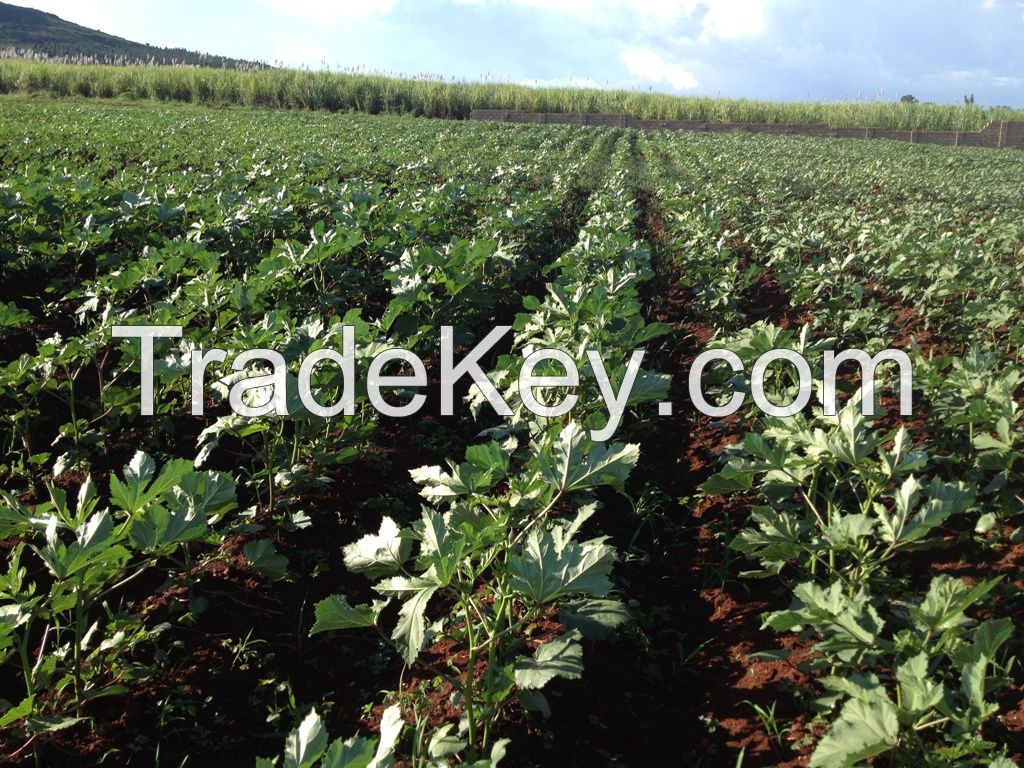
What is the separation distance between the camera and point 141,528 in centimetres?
192

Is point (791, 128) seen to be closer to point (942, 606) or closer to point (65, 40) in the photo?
point (942, 606)

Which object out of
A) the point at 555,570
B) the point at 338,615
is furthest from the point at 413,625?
the point at 555,570

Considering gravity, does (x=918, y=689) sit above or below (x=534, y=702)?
→ above

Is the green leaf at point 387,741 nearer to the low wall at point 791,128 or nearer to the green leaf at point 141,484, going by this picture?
the green leaf at point 141,484

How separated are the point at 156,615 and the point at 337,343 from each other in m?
1.49

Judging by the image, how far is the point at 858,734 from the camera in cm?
157

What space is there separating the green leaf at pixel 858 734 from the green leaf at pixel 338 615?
3.74 ft

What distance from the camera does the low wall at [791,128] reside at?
30.4 m

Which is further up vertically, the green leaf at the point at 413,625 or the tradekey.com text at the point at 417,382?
the tradekey.com text at the point at 417,382

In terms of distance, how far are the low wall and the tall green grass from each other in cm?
171

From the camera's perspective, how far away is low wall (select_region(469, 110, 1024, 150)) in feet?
99.7

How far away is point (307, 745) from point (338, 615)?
0.58 m

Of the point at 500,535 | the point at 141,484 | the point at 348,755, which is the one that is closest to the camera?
the point at 348,755

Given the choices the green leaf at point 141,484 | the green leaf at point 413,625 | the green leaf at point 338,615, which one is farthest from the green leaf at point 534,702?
the green leaf at point 141,484
